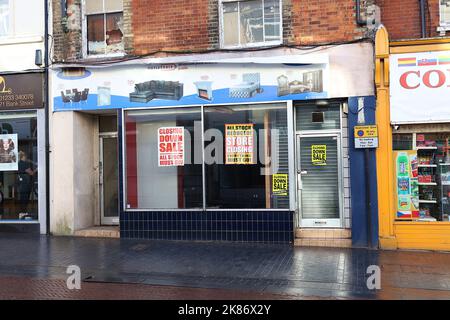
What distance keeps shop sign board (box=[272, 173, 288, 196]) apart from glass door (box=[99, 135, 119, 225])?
4006 millimetres

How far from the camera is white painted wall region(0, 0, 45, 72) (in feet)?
38.8

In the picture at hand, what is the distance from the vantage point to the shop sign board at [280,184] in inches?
411

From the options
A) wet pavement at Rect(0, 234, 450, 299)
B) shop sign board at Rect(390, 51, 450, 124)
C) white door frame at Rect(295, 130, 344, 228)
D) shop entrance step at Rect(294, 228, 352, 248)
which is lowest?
wet pavement at Rect(0, 234, 450, 299)

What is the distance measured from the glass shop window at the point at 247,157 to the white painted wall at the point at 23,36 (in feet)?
15.0

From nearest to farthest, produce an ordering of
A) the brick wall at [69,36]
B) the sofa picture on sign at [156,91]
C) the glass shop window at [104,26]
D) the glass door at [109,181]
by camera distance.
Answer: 1. the sofa picture on sign at [156,91]
2. the glass shop window at [104,26]
3. the brick wall at [69,36]
4. the glass door at [109,181]

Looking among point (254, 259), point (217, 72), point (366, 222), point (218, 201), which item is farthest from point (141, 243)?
point (366, 222)

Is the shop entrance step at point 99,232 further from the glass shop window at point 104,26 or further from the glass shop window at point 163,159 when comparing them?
the glass shop window at point 104,26

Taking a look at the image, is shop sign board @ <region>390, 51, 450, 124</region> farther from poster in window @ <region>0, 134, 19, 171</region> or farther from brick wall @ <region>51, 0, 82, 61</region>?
poster in window @ <region>0, 134, 19, 171</region>

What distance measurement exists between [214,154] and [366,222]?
11.3 ft

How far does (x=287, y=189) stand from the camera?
10.4 m

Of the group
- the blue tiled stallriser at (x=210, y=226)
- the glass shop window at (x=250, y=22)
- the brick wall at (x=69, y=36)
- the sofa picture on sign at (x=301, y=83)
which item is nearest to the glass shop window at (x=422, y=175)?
the sofa picture on sign at (x=301, y=83)

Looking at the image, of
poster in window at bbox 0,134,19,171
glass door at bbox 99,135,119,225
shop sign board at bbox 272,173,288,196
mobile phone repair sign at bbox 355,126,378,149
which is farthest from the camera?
glass door at bbox 99,135,119,225

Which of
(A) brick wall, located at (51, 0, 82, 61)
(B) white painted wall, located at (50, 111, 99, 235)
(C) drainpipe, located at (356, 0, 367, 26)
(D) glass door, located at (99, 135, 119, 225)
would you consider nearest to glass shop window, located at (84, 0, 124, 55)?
(A) brick wall, located at (51, 0, 82, 61)

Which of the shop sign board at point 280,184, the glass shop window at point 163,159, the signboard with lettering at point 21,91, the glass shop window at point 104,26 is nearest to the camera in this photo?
the shop sign board at point 280,184
